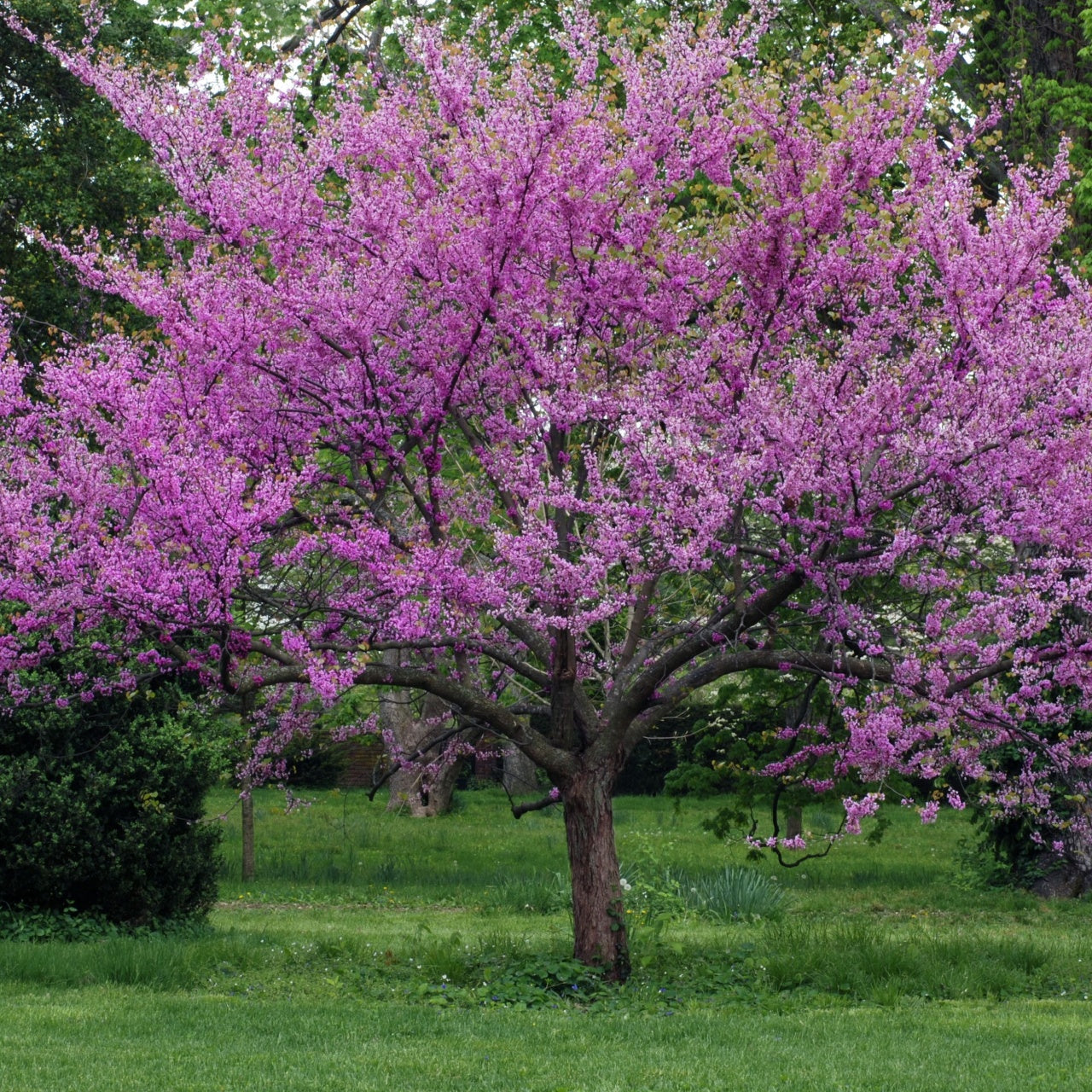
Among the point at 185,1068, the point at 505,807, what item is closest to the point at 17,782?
the point at 185,1068

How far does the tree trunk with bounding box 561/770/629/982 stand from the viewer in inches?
386

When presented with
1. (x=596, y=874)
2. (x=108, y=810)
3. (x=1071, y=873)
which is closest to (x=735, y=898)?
(x=596, y=874)

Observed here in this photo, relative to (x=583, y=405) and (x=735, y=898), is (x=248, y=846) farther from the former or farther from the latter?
(x=583, y=405)

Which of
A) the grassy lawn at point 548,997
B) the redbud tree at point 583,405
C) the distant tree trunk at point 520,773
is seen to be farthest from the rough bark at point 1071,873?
the distant tree trunk at point 520,773

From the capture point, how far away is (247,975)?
412 inches

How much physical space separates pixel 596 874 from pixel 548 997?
0.95 metres

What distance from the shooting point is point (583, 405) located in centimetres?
863

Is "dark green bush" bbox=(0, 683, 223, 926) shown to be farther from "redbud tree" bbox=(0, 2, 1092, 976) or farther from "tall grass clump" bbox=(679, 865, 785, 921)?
"tall grass clump" bbox=(679, 865, 785, 921)

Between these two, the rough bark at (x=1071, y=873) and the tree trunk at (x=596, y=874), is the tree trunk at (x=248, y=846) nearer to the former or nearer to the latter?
the tree trunk at (x=596, y=874)

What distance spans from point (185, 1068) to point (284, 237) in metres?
5.48

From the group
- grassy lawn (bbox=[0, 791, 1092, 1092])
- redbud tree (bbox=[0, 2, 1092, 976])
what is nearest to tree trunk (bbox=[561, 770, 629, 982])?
redbud tree (bbox=[0, 2, 1092, 976])

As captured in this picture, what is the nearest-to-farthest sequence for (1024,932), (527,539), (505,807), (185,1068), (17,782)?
(185,1068) → (527,539) → (17,782) → (1024,932) → (505,807)

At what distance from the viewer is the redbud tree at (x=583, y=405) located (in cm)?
807

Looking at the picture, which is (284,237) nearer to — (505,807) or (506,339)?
(506,339)
